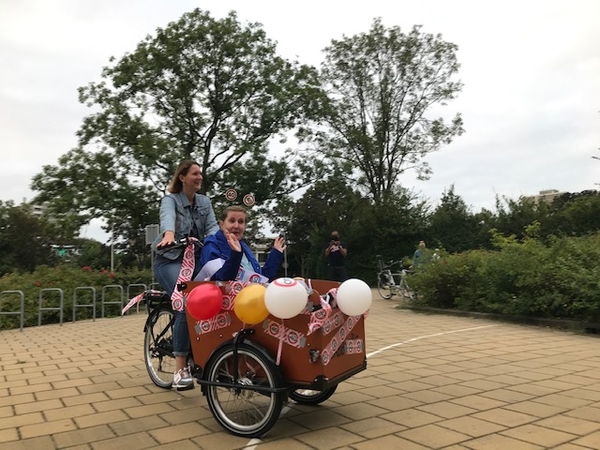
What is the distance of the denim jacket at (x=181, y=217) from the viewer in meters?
4.16

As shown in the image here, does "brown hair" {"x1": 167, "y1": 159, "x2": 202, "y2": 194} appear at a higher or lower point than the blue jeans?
higher

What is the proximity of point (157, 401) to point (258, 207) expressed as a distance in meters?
19.1

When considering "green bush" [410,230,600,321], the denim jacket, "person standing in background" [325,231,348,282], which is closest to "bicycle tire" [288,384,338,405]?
the denim jacket

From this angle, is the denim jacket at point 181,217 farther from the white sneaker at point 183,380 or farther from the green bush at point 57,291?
the green bush at point 57,291

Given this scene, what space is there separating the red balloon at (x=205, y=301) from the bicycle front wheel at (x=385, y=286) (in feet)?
42.0

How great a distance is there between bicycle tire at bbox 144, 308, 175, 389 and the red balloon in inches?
48.0

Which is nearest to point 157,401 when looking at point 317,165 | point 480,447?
point 480,447

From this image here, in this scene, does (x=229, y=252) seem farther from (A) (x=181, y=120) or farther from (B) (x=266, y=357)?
(A) (x=181, y=120)

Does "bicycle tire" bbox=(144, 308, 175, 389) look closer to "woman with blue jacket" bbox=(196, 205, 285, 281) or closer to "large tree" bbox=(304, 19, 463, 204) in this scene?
"woman with blue jacket" bbox=(196, 205, 285, 281)

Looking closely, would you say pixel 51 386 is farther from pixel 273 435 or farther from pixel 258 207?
pixel 258 207

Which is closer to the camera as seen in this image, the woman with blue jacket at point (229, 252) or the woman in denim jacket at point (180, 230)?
the woman with blue jacket at point (229, 252)

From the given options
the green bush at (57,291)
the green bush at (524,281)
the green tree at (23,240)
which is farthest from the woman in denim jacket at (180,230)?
the green tree at (23,240)

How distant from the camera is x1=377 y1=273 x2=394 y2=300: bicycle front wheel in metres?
16.0

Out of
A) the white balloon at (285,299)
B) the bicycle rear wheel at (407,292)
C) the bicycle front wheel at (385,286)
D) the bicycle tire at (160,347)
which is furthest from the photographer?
the bicycle front wheel at (385,286)
